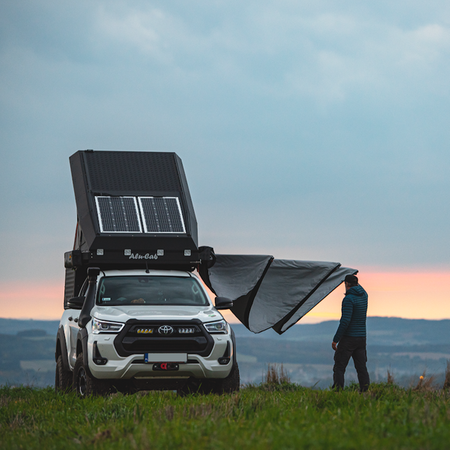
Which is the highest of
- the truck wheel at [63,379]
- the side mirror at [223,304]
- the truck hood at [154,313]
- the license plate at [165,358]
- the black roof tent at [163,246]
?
the black roof tent at [163,246]

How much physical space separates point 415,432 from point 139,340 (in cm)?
519

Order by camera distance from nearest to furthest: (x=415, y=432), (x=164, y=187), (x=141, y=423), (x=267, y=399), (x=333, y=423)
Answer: (x=415, y=432), (x=333, y=423), (x=141, y=423), (x=267, y=399), (x=164, y=187)

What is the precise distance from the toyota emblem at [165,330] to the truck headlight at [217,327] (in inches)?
22.8

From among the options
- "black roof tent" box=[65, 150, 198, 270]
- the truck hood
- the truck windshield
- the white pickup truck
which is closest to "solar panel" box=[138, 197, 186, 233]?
"black roof tent" box=[65, 150, 198, 270]

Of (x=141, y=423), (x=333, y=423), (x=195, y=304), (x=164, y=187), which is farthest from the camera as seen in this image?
(x=164, y=187)

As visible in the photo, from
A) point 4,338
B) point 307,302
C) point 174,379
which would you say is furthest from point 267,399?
point 4,338

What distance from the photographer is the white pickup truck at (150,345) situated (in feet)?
32.3

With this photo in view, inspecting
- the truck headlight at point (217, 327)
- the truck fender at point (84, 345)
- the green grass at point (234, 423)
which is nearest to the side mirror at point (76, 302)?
the truck fender at point (84, 345)

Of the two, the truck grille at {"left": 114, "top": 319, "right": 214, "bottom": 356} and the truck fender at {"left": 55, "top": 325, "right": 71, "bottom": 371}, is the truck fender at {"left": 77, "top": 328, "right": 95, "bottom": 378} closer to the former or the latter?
the truck grille at {"left": 114, "top": 319, "right": 214, "bottom": 356}

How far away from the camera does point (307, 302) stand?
13727mm

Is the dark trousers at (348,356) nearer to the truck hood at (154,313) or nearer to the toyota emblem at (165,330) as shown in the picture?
the truck hood at (154,313)

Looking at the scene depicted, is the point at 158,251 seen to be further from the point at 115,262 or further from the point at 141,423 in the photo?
the point at 141,423

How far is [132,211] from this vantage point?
12.2m

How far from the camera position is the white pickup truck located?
984 centimetres
